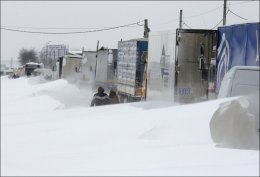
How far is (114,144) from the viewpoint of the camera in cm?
Answer: 533

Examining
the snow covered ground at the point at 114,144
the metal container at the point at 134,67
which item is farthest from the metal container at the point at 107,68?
the snow covered ground at the point at 114,144

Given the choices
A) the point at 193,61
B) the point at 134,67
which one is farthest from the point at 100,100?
the point at 134,67

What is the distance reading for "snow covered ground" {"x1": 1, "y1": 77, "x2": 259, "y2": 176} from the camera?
4484 millimetres

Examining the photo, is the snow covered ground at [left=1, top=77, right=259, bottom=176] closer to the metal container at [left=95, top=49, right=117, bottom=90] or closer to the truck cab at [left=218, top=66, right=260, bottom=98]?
the truck cab at [left=218, top=66, right=260, bottom=98]

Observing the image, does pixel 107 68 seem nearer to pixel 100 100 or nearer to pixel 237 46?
pixel 100 100

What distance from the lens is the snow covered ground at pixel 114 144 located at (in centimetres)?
448

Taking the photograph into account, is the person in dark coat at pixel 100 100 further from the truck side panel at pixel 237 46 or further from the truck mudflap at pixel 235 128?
the truck mudflap at pixel 235 128

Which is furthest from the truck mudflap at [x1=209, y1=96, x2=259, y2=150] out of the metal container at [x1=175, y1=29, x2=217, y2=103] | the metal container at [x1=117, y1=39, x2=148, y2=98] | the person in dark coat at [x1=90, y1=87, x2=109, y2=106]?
the metal container at [x1=117, y1=39, x2=148, y2=98]

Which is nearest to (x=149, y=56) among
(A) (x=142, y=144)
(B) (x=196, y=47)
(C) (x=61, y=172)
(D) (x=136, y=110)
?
(B) (x=196, y=47)

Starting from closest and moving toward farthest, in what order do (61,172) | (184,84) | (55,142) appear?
(61,172) → (55,142) → (184,84)

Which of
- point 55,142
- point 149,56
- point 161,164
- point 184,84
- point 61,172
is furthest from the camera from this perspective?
point 149,56

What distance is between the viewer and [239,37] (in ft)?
37.7

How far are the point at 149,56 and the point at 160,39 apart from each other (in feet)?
4.05

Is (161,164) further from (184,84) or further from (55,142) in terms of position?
(184,84)
